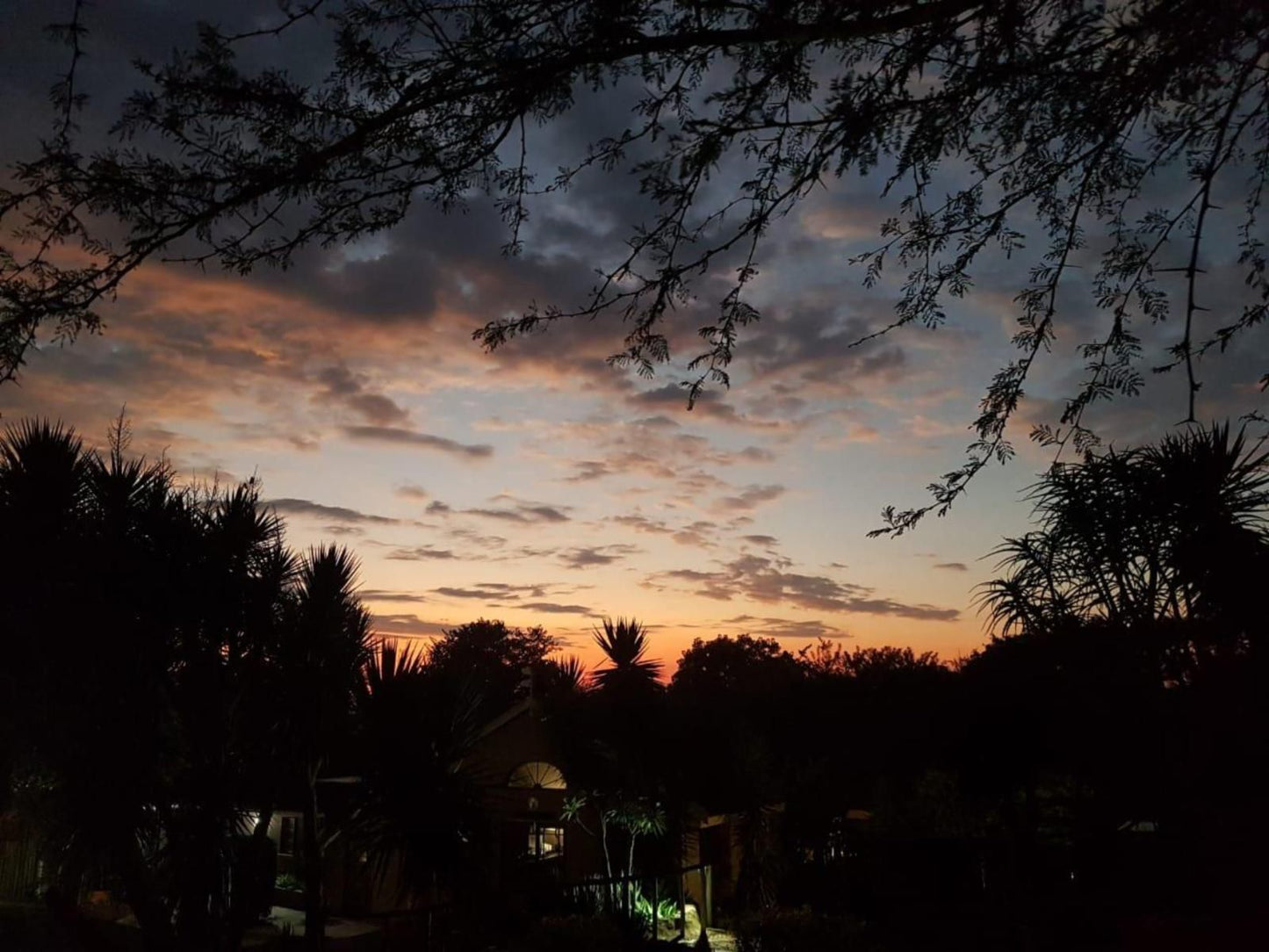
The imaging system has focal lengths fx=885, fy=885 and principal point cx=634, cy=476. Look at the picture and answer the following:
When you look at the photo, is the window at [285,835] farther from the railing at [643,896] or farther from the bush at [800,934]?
the bush at [800,934]

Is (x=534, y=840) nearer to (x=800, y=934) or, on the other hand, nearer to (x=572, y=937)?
(x=572, y=937)

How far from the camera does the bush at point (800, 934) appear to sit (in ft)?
24.3

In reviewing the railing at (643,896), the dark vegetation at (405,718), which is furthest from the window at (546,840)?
the dark vegetation at (405,718)

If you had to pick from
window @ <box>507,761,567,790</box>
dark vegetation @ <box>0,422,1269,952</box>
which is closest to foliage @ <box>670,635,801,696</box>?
window @ <box>507,761,567,790</box>

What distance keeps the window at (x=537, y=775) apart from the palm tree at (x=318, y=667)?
27.2 feet

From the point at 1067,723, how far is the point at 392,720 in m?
5.76

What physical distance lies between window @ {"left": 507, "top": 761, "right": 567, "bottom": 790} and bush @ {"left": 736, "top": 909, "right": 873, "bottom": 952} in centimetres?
832

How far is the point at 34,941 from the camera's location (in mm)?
8297

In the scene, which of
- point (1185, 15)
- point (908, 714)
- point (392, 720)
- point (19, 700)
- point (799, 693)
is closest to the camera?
point (1185, 15)

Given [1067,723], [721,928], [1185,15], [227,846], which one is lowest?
[721,928]

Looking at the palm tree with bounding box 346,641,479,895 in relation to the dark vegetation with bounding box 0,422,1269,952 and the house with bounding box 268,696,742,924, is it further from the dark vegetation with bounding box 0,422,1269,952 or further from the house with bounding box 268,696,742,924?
the house with bounding box 268,696,742,924

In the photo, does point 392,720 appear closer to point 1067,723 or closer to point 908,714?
point 1067,723

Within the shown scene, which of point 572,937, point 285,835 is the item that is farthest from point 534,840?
point 572,937

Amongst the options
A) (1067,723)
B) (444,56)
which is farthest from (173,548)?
(1067,723)
